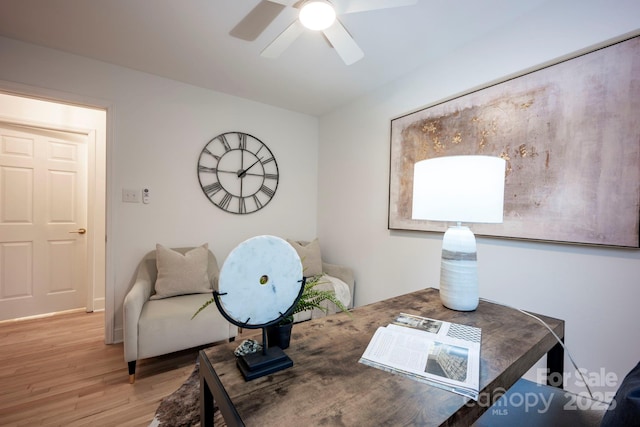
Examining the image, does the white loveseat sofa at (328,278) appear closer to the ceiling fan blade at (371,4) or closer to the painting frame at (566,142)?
the painting frame at (566,142)

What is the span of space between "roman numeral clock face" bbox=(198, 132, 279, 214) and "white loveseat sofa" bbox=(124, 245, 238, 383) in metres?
0.65

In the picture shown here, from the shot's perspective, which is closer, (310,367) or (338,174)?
(310,367)

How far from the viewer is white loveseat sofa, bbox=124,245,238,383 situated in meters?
1.74

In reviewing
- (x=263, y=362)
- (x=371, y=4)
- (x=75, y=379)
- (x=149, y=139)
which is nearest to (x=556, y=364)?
(x=263, y=362)

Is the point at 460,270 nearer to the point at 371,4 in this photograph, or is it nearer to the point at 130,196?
the point at 371,4

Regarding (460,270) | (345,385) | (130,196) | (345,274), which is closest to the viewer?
(345,385)

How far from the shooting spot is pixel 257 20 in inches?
65.9

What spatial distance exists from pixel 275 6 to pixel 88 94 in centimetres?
177

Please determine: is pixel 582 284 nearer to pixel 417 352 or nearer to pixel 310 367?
pixel 417 352

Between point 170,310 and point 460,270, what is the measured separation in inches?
74.7

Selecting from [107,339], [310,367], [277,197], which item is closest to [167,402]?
[107,339]

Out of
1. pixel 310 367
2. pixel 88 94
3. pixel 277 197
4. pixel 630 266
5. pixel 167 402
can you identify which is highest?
pixel 88 94

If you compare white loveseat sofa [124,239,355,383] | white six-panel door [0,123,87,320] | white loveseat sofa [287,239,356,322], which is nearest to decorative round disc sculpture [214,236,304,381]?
white loveseat sofa [124,239,355,383]

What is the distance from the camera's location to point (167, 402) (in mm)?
1547
